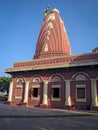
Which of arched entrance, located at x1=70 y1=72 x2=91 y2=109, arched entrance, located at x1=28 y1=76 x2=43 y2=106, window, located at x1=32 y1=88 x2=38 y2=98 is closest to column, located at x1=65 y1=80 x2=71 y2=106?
arched entrance, located at x1=70 y1=72 x2=91 y2=109

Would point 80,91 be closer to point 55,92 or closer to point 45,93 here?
point 55,92

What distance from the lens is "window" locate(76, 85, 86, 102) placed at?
64.6 feet

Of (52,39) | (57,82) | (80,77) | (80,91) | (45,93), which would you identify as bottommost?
(45,93)

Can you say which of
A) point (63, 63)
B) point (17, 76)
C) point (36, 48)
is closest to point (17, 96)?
point (17, 76)

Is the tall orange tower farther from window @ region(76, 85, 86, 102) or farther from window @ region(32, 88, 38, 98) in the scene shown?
window @ region(76, 85, 86, 102)

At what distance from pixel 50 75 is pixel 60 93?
2872 mm

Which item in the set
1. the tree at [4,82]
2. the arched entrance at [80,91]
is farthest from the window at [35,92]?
the tree at [4,82]

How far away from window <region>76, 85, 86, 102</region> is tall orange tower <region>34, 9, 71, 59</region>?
9.83 meters

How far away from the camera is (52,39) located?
1187 inches

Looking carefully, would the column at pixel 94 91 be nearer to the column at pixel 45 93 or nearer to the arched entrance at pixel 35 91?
the column at pixel 45 93

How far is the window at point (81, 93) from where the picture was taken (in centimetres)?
1970

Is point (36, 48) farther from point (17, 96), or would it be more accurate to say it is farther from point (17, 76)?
point (17, 96)

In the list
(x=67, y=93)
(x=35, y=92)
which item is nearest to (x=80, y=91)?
(x=67, y=93)

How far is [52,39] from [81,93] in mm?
13429
